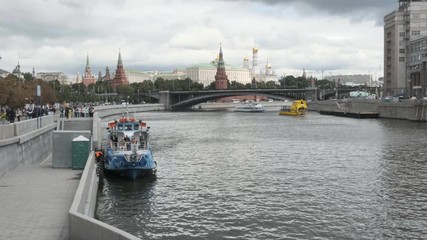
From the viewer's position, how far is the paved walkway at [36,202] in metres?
16.3

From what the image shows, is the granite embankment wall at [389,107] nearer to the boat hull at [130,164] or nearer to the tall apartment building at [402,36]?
the tall apartment building at [402,36]

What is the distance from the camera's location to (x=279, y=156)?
1854 inches

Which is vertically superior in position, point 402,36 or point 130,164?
point 402,36

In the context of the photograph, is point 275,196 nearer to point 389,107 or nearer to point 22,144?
point 22,144

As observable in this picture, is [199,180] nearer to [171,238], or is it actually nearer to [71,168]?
[71,168]

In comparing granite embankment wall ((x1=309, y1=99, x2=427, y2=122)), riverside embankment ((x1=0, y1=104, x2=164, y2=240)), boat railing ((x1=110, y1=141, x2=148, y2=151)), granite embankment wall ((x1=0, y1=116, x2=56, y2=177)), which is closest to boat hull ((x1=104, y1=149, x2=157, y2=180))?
boat railing ((x1=110, y1=141, x2=148, y2=151))

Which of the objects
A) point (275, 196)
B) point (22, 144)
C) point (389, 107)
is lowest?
point (275, 196)

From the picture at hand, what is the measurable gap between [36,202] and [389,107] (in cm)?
10291

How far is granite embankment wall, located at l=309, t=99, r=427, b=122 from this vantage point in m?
97.2

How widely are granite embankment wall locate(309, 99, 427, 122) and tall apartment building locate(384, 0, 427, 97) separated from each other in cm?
2144

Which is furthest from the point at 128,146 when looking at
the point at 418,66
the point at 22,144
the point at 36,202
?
the point at 418,66

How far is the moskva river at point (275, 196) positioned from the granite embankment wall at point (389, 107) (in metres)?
50.8

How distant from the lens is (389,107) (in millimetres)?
113188

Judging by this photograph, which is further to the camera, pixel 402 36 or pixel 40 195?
pixel 402 36
